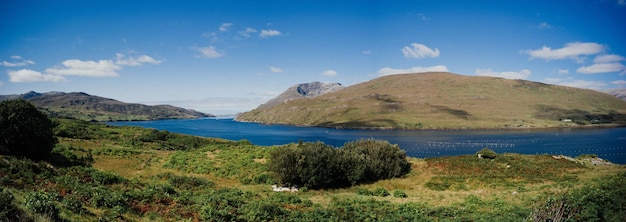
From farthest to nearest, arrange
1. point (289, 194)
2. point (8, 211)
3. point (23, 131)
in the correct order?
point (289, 194), point (23, 131), point (8, 211)

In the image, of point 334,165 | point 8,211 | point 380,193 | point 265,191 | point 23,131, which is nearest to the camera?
point 8,211

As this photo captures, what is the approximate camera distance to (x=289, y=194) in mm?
27578

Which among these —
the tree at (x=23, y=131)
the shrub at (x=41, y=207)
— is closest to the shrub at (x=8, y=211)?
the shrub at (x=41, y=207)

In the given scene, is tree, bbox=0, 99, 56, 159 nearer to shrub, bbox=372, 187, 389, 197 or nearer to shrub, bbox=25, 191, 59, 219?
shrub, bbox=25, 191, 59, 219

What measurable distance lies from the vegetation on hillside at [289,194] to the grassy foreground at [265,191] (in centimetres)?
8

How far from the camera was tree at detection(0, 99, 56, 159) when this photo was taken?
2608 cm

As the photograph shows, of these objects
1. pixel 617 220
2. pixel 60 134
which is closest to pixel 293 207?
pixel 617 220

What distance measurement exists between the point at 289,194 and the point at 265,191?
3222mm

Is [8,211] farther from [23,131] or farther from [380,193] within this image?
[380,193]

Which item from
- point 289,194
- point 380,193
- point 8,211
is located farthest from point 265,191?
point 8,211

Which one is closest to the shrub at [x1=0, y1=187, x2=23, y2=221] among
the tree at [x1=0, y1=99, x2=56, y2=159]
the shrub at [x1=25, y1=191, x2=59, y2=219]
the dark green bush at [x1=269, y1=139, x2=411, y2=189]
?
the shrub at [x1=25, y1=191, x2=59, y2=219]

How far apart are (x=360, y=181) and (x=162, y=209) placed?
23.4 m

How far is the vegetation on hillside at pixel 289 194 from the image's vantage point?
1433 cm

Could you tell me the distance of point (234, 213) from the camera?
16.3m
